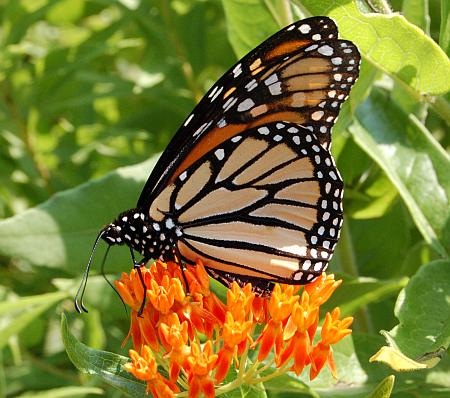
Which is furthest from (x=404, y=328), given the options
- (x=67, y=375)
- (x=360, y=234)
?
(x=67, y=375)

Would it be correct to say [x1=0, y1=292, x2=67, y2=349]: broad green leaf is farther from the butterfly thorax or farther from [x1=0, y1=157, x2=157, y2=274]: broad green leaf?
the butterfly thorax

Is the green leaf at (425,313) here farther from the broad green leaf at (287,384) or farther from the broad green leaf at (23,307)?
the broad green leaf at (23,307)

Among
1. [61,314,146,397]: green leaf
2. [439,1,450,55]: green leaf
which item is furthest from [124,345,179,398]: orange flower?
[439,1,450,55]: green leaf

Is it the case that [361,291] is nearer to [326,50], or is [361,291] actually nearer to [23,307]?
[326,50]

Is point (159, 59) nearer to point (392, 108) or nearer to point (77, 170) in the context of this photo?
point (77, 170)

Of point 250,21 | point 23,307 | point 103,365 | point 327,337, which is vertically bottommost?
point 23,307

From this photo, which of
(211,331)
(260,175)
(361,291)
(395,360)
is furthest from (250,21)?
(395,360)

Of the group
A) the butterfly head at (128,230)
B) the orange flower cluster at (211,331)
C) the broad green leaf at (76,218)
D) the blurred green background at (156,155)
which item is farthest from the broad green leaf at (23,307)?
the orange flower cluster at (211,331)
